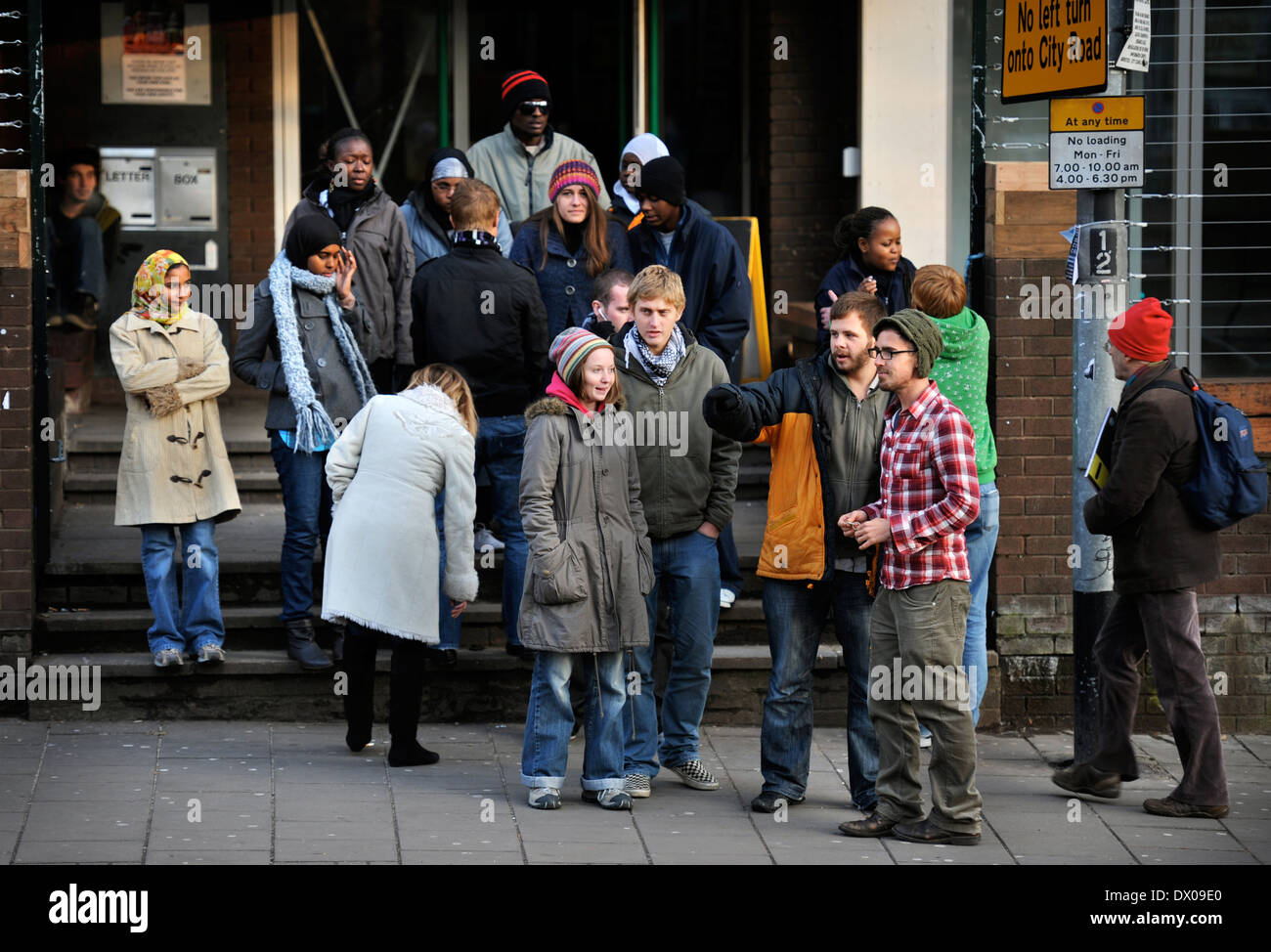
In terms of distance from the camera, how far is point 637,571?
262 inches

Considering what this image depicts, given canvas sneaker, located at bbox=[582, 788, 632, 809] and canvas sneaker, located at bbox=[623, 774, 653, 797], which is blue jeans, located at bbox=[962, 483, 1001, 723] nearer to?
canvas sneaker, located at bbox=[623, 774, 653, 797]

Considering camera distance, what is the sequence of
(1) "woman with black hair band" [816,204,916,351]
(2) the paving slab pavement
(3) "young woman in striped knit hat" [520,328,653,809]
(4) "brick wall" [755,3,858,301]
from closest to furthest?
(2) the paving slab pavement < (3) "young woman in striped knit hat" [520,328,653,809] < (1) "woman with black hair band" [816,204,916,351] < (4) "brick wall" [755,3,858,301]

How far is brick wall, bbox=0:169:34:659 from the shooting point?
797 centimetres

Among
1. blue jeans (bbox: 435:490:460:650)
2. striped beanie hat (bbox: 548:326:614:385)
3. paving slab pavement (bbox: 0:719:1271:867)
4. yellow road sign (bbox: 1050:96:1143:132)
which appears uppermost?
yellow road sign (bbox: 1050:96:1143:132)

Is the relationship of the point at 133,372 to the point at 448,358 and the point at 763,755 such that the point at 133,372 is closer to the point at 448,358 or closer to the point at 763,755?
the point at 448,358

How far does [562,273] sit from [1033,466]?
7.93 ft

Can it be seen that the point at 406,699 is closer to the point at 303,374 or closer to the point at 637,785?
the point at 637,785

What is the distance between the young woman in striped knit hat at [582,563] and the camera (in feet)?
21.5

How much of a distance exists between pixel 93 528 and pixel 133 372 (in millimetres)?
1683

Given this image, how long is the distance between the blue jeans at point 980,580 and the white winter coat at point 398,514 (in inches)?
85.5

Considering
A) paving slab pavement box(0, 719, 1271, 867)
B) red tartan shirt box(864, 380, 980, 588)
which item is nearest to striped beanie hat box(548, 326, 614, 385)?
red tartan shirt box(864, 380, 980, 588)

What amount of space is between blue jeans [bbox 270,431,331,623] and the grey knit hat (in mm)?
2825

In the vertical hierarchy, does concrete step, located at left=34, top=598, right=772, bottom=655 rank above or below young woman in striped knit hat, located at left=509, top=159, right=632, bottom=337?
below

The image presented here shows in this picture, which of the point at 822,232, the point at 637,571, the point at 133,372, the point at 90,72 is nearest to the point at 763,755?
the point at 637,571
